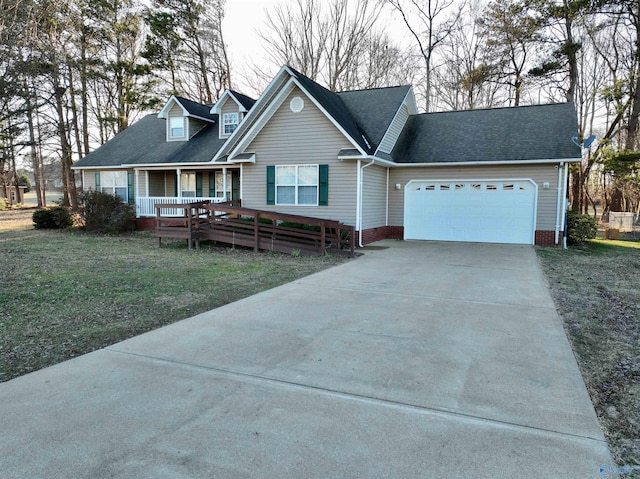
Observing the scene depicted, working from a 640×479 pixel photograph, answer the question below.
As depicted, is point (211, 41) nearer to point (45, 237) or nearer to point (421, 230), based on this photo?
point (45, 237)

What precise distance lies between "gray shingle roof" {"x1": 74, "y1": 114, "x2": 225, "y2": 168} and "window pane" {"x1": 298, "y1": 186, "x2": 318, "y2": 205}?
15.2 feet

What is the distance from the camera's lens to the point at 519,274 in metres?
9.02

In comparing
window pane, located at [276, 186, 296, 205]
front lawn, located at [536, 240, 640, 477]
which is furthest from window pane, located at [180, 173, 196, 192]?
front lawn, located at [536, 240, 640, 477]

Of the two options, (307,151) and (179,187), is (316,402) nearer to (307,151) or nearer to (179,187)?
(307,151)

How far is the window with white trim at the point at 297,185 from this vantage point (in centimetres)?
1421

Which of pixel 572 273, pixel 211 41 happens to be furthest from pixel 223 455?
pixel 211 41

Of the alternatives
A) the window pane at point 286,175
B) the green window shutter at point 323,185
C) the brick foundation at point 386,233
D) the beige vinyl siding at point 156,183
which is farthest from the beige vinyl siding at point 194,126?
the brick foundation at point 386,233

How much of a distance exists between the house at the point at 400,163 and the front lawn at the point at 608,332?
332 cm

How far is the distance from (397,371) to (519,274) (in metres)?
6.07

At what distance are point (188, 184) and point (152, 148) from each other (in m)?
2.41

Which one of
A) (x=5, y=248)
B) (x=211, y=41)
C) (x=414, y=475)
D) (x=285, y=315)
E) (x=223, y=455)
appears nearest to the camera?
(x=414, y=475)

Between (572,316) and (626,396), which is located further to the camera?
(572,316)

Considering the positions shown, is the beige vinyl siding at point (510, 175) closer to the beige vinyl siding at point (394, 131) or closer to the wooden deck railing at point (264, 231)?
the beige vinyl siding at point (394, 131)

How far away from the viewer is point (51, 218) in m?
18.7
